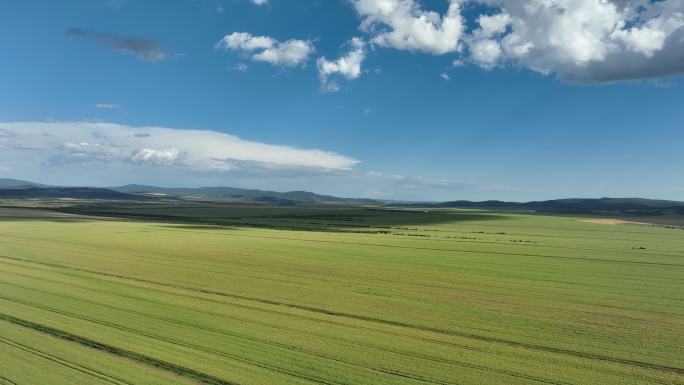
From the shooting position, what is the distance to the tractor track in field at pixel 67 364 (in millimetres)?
14484

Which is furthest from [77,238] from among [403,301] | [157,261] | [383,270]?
[403,301]

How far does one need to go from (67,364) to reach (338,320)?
1137 cm

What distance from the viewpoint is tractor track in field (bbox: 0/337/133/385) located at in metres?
14.5

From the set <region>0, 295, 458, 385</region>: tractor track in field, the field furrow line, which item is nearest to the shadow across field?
the field furrow line

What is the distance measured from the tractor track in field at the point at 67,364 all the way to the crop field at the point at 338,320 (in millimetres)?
69

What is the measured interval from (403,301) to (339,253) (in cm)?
2192

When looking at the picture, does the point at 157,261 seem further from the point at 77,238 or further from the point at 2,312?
the point at 77,238

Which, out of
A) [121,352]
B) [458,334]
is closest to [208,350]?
[121,352]

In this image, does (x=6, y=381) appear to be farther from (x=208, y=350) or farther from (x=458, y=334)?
(x=458, y=334)

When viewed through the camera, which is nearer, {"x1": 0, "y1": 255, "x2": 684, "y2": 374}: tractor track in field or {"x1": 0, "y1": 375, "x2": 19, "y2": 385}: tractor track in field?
{"x1": 0, "y1": 375, "x2": 19, "y2": 385}: tractor track in field

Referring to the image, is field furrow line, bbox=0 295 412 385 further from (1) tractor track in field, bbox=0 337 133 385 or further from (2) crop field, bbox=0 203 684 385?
(1) tractor track in field, bbox=0 337 133 385

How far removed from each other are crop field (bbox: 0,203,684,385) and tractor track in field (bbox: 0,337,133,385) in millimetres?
69

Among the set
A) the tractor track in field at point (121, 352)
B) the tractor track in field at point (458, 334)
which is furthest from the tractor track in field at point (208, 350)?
the tractor track in field at point (458, 334)

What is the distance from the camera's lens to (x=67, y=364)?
15.7 metres
